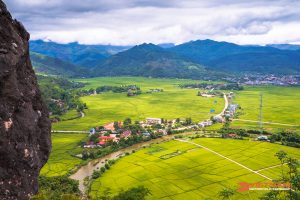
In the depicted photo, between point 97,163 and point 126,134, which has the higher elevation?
point 126,134

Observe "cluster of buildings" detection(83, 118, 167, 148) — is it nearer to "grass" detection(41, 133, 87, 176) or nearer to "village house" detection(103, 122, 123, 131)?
"village house" detection(103, 122, 123, 131)

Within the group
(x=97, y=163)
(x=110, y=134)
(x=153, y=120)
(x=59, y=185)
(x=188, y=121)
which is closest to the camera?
(x=59, y=185)

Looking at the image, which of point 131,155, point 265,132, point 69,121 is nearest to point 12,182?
point 131,155

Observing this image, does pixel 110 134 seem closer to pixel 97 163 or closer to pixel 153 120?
pixel 153 120

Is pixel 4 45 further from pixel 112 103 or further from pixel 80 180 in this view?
pixel 112 103

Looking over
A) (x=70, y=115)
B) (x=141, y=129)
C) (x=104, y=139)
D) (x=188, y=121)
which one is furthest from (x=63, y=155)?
(x=70, y=115)

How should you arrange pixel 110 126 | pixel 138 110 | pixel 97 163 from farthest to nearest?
pixel 138 110, pixel 110 126, pixel 97 163

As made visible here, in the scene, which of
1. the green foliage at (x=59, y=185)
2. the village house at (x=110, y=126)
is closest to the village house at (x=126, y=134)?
the village house at (x=110, y=126)
